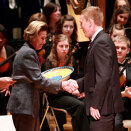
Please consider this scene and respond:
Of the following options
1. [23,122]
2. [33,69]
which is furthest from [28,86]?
[23,122]

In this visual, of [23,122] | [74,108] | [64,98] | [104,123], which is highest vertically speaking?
[104,123]

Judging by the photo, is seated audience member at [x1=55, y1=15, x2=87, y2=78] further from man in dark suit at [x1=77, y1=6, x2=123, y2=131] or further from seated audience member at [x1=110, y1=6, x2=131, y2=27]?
man in dark suit at [x1=77, y1=6, x2=123, y2=131]

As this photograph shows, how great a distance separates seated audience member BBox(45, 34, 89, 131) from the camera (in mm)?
4172

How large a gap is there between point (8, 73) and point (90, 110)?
96.4 inches

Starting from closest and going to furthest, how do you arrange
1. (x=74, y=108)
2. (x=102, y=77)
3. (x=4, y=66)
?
(x=102, y=77) → (x=74, y=108) → (x=4, y=66)

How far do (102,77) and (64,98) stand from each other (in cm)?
166

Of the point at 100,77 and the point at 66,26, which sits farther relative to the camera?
the point at 66,26

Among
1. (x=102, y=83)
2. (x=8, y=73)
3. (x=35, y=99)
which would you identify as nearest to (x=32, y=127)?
(x=35, y=99)

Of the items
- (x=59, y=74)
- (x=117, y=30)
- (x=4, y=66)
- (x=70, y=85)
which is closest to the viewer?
(x=70, y=85)

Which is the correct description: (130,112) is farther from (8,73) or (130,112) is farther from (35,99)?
(8,73)

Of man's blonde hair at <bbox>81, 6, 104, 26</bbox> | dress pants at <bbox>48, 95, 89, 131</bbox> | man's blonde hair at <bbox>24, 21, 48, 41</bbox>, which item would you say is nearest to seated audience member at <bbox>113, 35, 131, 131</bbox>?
dress pants at <bbox>48, 95, 89, 131</bbox>

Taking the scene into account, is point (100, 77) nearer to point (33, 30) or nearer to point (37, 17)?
point (33, 30)

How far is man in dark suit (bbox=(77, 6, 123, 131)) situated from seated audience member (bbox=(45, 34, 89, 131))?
1.32 meters

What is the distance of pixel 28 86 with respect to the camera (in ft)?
10.3
